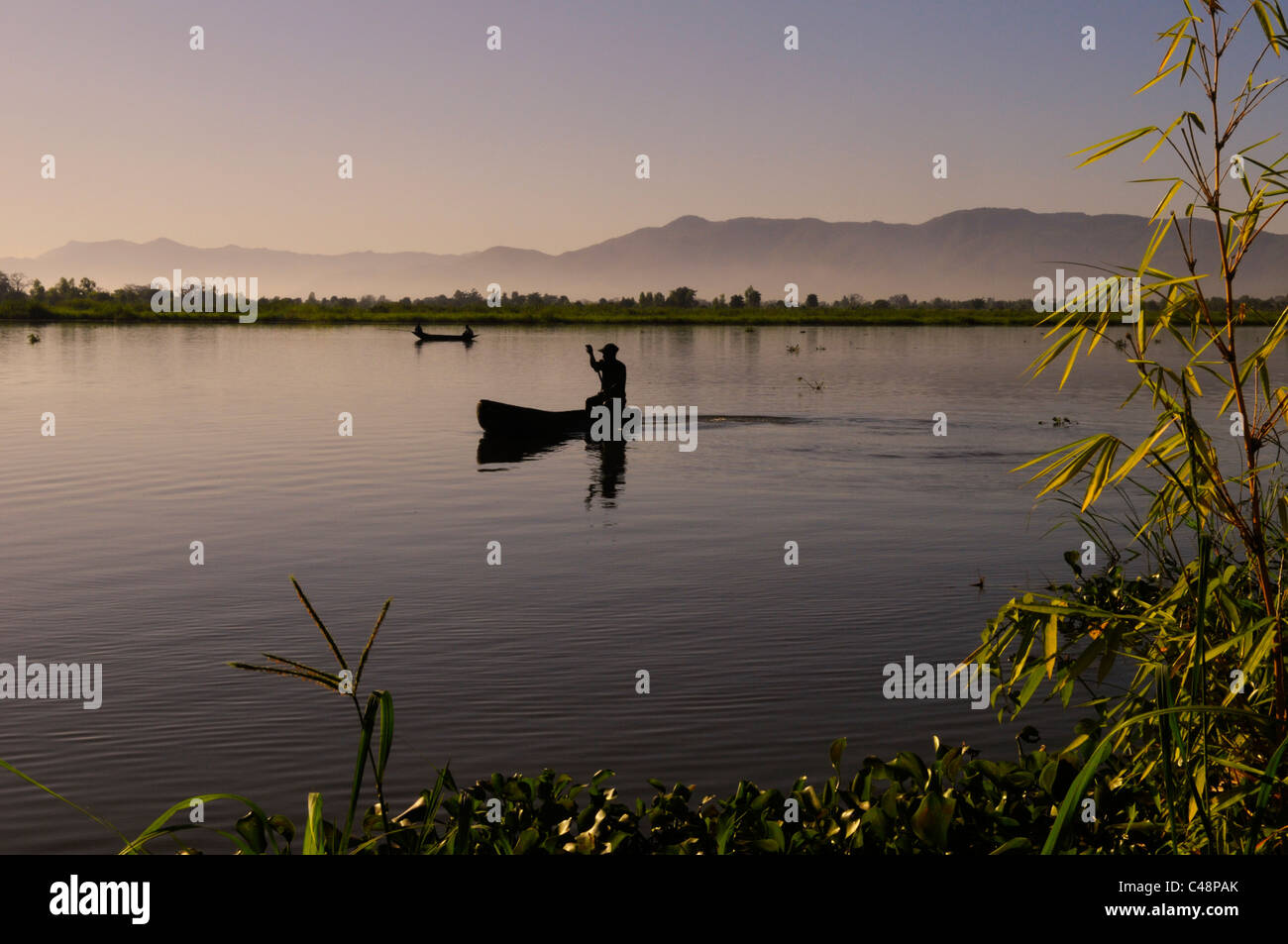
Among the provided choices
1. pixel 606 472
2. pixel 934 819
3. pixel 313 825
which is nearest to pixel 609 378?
pixel 606 472

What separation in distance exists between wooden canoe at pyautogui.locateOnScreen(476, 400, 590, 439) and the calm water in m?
0.79

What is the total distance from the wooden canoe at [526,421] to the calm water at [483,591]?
79cm

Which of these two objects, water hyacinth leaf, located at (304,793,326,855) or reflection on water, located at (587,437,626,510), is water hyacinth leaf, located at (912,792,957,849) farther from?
reflection on water, located at (587,437,626,510)

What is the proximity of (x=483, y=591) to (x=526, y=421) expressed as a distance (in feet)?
52.4

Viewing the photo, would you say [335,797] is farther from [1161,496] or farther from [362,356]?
[362,356]

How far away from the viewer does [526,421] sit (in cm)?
2914

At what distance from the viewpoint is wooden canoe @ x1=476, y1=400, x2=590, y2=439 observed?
2880 centimetres

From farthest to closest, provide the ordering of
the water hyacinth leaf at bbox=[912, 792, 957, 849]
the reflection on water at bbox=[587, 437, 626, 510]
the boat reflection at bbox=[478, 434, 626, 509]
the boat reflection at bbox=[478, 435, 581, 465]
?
the boat reflection at bbox=[478, 435, 581, 465] → the boat reflection at bbox=[478, 434, 626, 509] → the reflection on water at bbox=[587, 437, 626, 510] → the water hyacinth leaf at bbox=[912, 792, 957, 849]

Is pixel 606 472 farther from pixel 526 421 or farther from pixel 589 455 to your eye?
pixel 526 421

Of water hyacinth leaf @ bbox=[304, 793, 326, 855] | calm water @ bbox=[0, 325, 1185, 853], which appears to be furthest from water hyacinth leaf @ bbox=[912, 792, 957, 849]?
calm water @ bbox=[0, 325, 1185, 853]

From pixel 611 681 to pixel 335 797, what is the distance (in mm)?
3124

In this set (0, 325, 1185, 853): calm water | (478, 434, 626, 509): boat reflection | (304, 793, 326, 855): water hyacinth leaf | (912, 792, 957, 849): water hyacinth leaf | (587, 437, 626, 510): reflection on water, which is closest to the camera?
(304, 793, 326, 855): water hyacinth leaf

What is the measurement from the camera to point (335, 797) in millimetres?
7520
